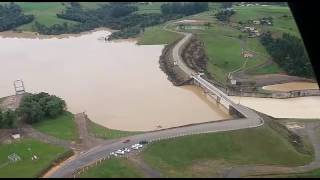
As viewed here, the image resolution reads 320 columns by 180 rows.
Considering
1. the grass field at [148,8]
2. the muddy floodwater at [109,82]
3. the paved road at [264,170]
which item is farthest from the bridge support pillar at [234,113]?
the grass field at [148,8]

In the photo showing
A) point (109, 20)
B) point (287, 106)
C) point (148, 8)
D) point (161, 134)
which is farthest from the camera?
point (148, 8)

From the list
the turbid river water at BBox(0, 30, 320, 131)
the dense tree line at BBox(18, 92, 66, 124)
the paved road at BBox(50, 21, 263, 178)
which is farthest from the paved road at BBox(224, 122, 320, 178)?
the dense tree line at BBox(18, 92, 66, 124)

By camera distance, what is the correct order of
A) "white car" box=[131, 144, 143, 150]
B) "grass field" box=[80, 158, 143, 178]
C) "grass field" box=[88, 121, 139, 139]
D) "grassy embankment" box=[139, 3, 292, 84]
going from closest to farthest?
"grass field" box=[80, 158, 143, 178] < "white car" box=[131, 144, 143, 150] < "grass field" box=[88, 121, 139, 139] < "grassy embankment" box=[139, 3, 292, 84]

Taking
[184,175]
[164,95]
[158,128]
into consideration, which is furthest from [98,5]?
[184,175]

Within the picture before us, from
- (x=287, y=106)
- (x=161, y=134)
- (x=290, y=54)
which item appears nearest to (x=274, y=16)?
(x=290, y=54)

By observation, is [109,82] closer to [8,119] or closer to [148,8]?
[8,119]

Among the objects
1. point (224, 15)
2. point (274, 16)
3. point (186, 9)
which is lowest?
point (186, 9)

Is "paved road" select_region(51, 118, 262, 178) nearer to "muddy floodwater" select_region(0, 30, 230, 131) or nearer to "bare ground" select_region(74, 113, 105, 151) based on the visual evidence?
"bare ground" select_region(74, 113, 105, 151)

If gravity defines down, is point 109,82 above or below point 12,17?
below
